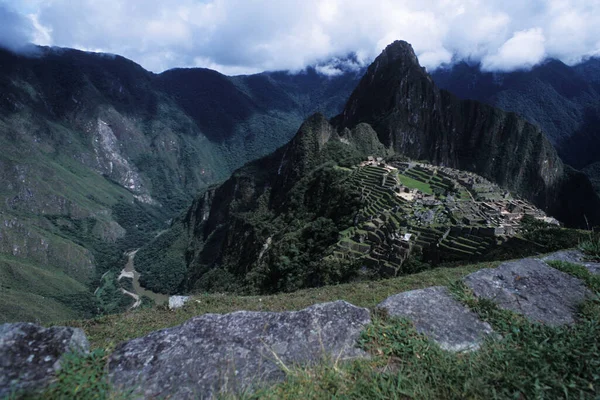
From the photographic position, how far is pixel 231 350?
3.47 m

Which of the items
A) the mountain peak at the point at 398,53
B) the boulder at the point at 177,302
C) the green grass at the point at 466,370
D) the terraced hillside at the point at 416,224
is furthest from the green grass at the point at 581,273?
the mountain peak at the point at 398,53

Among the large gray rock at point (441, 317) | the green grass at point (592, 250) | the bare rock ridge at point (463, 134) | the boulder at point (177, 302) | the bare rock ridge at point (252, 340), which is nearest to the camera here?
the bare rock ridge at point (252, 340)

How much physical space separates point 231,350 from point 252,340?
249 millimetres

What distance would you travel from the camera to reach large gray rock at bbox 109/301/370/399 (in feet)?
9.98

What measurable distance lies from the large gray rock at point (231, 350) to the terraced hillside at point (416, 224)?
15.4 metres

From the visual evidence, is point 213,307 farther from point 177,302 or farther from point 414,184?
point 414,184

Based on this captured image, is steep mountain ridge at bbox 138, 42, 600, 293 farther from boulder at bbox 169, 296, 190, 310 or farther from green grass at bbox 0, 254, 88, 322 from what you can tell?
green grass at bbox 0, 254, 88, 322

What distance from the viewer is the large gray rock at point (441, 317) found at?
355cm

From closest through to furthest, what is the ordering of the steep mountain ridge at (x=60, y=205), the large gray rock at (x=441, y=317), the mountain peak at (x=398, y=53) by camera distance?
the large gray rock at (x=441, y=317) < the steep mountain ridge at (x=60, y=205) < the mountain peak at (x=398, y=53)

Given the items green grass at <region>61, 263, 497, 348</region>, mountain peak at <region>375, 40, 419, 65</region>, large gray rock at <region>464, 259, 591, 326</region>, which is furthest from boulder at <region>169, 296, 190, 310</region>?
mountain peak at <region>375, 40, 419, 65</region>

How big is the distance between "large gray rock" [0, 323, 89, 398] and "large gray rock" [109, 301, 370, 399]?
1.43 ft

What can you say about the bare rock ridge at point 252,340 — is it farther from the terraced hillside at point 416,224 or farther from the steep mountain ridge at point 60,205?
the steep mountain ridge at point 60,205

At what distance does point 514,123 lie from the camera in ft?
406

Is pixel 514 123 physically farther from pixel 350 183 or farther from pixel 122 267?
pixel 122 267
